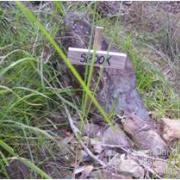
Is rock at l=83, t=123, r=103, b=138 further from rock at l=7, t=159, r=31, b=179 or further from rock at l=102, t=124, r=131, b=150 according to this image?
rock at l=7, t=159, r=31, b=179

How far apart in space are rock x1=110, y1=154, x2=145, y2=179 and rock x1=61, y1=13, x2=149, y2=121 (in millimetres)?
260

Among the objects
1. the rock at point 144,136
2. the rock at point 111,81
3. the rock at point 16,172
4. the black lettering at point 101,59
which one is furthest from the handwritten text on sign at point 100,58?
the rock at point 16,172

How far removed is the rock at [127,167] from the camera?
62.0 inches

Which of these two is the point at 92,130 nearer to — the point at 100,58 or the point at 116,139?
the point at 116,139

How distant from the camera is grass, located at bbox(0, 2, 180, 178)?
1499 mm

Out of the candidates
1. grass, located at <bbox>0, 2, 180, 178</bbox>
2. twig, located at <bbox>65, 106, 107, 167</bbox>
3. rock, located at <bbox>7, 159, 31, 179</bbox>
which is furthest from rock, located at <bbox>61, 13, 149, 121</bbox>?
rock, located at <bbox>7, 159, 31, 179</bbox>

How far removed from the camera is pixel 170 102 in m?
2.09

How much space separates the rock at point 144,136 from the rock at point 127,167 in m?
0.13

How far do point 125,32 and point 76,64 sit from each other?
0.90 meters

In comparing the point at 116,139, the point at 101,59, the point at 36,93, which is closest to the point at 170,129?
the point at 116,139

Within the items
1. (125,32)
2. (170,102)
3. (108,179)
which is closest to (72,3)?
(125,32)

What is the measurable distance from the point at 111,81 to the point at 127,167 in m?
0.43

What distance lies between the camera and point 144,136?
1770 millimetres

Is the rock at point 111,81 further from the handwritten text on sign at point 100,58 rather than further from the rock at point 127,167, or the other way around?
the rock at point 127,167
